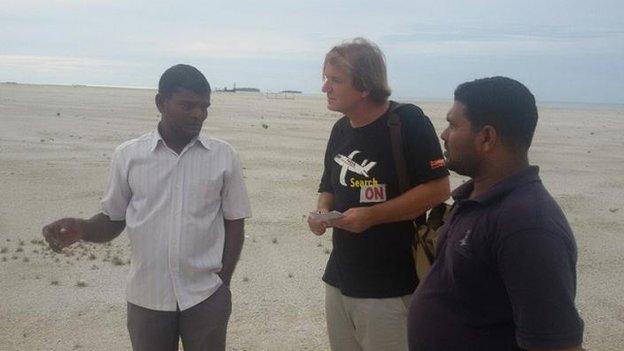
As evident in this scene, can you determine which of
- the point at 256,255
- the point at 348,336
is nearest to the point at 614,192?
the point at 256,255

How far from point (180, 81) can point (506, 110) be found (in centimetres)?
186

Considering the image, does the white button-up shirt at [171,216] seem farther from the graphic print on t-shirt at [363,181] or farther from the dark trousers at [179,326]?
the graphic print on t-shirt at [363,181]

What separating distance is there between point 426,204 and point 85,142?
21825 mm

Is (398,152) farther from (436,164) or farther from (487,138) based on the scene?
(487,138)

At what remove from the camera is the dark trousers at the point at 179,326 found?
3494 mm

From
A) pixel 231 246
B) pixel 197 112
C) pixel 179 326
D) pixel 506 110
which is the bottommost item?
pixel 179 326

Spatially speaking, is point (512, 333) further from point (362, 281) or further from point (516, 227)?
point (362, 281)

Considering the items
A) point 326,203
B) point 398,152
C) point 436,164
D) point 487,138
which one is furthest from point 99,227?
point 487,138

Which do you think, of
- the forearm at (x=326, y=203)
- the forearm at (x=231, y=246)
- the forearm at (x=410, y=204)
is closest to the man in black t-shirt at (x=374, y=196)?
the forearm at (x=410, y=204)

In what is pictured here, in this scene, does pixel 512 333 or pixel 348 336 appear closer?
pixel 512 333

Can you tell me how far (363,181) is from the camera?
11.5 ft

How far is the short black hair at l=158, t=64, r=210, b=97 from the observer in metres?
3.54

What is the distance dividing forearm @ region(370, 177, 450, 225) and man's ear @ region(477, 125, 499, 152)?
924 millimetres

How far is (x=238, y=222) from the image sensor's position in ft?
12.2
